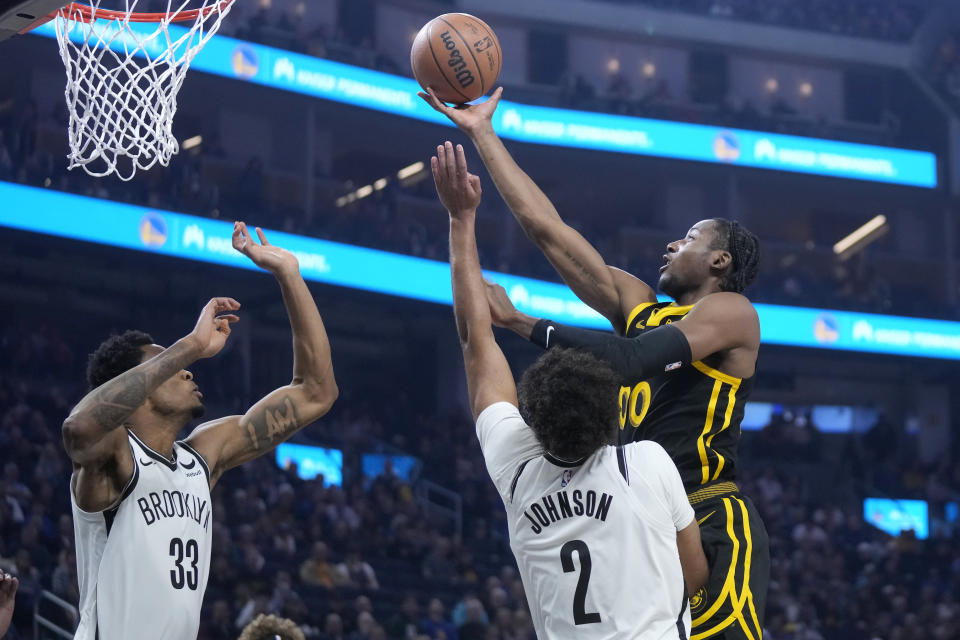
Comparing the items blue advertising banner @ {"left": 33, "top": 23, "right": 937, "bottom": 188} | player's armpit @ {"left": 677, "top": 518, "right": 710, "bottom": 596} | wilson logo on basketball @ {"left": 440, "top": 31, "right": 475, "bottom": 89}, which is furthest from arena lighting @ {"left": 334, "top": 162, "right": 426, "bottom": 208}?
player's armpit @ {"left": 677, "top": 518, "right": 710, "bottom": 596}

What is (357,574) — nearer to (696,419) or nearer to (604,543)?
(696,419)

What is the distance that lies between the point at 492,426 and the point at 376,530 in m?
10.7

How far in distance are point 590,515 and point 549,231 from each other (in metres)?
1.45

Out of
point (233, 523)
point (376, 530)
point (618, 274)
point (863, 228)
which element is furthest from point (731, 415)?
point (863, 228)

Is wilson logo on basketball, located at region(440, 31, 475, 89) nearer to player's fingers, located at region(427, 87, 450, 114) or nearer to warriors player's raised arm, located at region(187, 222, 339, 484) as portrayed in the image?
player's fingers, located at region(427, 87, 450, 114)

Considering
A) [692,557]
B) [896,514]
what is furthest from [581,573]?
[896,514]

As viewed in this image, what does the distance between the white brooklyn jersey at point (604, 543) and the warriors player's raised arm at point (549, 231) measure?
1.21 meters

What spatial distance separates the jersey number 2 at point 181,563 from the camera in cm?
341

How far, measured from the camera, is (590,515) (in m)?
2.77

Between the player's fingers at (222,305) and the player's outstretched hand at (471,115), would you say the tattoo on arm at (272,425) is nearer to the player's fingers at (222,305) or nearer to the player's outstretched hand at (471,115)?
the player's fingers at (222,305)

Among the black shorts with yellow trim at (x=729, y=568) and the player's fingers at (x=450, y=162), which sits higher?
the player's fingers at (x=450, y=162)

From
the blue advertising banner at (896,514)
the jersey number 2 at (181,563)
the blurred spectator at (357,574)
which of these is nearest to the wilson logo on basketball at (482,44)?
the jersey number 2 at (181,563)

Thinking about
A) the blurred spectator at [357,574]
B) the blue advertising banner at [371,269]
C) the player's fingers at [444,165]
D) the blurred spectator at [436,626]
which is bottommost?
the blurred spectator at [436,626]

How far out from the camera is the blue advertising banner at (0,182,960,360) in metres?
14.4
